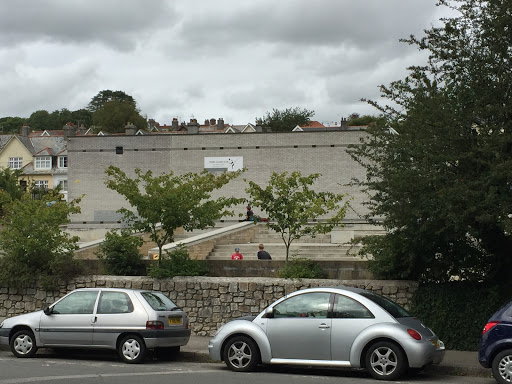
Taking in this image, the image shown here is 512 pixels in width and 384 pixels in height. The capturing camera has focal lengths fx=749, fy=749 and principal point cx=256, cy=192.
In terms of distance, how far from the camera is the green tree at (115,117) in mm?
101469

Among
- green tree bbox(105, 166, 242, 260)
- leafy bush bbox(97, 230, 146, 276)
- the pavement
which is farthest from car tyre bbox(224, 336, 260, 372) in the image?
leafy bush bbox(97, 230, 146, 276)

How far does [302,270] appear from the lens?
17.5 meters

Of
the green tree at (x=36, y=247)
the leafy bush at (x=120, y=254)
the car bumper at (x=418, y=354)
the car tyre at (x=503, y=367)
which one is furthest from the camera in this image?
the leafy bush at (x=120, y=254)

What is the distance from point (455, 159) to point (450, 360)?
3745 millimetres

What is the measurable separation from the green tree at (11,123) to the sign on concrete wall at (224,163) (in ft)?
322

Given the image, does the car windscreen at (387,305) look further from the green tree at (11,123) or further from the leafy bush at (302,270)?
the green tree at (11,123)

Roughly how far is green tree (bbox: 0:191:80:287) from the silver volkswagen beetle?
7324 mm

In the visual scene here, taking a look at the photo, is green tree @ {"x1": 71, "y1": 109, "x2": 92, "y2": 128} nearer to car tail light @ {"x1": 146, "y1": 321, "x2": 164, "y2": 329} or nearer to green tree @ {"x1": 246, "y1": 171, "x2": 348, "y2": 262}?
green tree @ {"x1": 246, "y1": 171, "x2": 348, "y2": 262}

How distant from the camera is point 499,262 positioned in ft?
51.0

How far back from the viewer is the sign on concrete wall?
2040 inches

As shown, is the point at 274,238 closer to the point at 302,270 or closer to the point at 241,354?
the point at 302,270

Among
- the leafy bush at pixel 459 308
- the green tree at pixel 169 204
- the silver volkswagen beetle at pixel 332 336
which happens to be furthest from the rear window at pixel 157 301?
the leafy bush at pixel 459 308

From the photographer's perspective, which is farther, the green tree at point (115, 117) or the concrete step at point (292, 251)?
the green tree at point (115, 117)

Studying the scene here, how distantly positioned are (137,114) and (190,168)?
182ft
